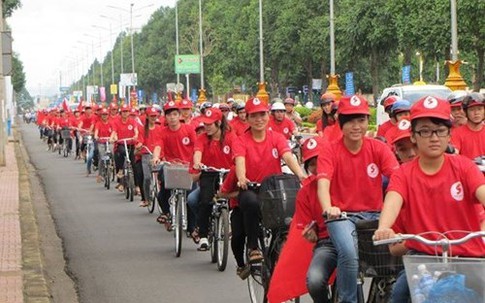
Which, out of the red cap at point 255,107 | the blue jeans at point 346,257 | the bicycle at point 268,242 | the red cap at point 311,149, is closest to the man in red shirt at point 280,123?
the red cap at point 255,107

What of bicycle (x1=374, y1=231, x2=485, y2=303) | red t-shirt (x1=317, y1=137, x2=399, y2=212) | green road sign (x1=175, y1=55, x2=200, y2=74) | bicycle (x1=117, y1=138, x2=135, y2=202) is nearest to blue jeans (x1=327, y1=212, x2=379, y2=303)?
red t-shirt (x1=317, y1=137, x2=399, y2=212)

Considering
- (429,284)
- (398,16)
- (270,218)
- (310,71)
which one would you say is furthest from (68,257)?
(310,71)

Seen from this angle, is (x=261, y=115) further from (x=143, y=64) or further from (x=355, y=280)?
(x=143, y=64)

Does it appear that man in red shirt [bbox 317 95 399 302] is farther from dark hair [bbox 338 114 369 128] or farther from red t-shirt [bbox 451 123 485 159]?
red t-shirt [bbox 451 123 485 159]

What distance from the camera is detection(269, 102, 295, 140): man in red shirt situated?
17.5m

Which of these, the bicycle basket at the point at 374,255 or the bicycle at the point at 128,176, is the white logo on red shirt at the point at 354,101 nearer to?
the bicycle basket at the point at 374,255

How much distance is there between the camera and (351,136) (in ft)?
23.9

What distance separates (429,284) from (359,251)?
1562 millimetres

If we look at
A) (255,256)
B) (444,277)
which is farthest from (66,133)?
(444,277)

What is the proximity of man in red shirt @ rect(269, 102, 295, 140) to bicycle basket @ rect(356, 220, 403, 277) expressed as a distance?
1088 cm

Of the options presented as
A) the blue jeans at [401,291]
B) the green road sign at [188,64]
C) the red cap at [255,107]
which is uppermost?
the green road sign at [188,64]

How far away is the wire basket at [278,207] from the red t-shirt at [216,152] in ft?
11.9

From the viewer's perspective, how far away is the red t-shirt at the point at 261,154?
32.8 ft

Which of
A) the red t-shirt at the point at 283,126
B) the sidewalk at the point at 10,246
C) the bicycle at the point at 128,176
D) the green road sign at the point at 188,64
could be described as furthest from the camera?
the green road sign at the point at 188,64
